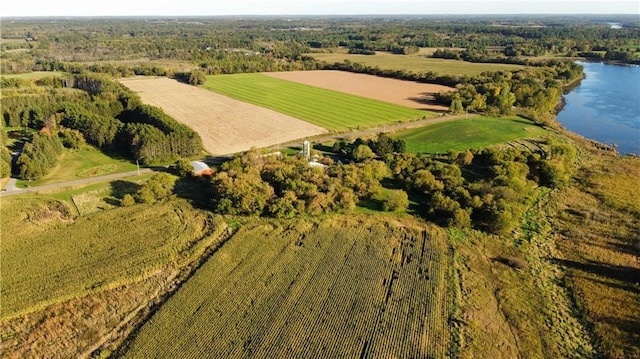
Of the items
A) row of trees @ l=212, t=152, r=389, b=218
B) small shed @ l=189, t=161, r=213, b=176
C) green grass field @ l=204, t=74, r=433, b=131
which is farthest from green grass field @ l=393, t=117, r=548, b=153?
small shed @ l=189, t=161, r=213, b=176

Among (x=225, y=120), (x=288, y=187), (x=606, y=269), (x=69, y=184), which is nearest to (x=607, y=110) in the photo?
(x=606, y=269)

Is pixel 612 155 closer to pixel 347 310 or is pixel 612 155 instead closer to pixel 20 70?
pixel 347 310

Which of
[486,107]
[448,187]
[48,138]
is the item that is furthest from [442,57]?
[48,138]

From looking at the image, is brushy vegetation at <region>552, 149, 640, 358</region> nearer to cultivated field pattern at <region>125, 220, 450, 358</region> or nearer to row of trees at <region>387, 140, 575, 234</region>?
row of trees at <region>387, 140, 575, 234</region>

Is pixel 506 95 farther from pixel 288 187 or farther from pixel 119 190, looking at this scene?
pixel 119 190

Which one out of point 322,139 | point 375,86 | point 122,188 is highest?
point 375,86

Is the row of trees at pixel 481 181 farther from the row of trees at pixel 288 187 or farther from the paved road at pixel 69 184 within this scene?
the paved road at pixel 69 184
